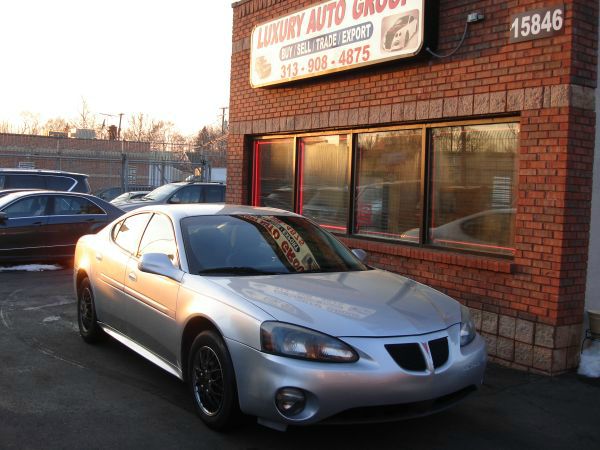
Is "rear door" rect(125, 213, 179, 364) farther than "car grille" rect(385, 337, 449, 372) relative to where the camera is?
Yes

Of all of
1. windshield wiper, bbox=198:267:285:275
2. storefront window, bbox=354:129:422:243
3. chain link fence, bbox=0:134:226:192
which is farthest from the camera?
chain link fence, bbox=0:134:226:192

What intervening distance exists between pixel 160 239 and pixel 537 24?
4105 millimetres

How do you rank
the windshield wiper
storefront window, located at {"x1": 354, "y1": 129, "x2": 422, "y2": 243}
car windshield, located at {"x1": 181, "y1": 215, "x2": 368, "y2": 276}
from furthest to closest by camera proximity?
1. storefront window, located at {"x1": 354, "y1": 129, "x2": 422, "y2": 243}
2. car windshield, located at {"x1": 181, "y1": 215, "x2": 368, "y2": 276}
3. the windshield wiper

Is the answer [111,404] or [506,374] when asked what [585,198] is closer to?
[506,374]

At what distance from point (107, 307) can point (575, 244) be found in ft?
14.6

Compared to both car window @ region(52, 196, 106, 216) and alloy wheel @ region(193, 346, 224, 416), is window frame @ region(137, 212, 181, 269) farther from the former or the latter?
car window @ region(52, 196, 106, 216)

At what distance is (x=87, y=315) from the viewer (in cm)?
685

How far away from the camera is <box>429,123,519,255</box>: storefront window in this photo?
6949mm

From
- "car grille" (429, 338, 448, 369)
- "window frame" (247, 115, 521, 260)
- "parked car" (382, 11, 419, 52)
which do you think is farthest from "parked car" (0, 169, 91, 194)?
"car grille" (429, 338, 448, 369)

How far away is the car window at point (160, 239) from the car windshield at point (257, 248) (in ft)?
0.44

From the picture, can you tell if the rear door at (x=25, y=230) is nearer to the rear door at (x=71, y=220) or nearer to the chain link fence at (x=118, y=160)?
the rear door at (x=71, y=220)

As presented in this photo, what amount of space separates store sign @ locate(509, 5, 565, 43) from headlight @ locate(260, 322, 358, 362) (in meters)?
4.04

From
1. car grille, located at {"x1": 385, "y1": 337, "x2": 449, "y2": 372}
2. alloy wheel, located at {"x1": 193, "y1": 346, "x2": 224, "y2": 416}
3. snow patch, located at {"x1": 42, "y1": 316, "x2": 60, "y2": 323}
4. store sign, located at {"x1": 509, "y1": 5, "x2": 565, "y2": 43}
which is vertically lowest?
snow patch, located at {"x1": 42, "y1": 316, "x2": 60, "y2": 323}

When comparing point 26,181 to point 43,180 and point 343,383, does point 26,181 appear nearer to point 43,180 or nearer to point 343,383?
point 43,180
